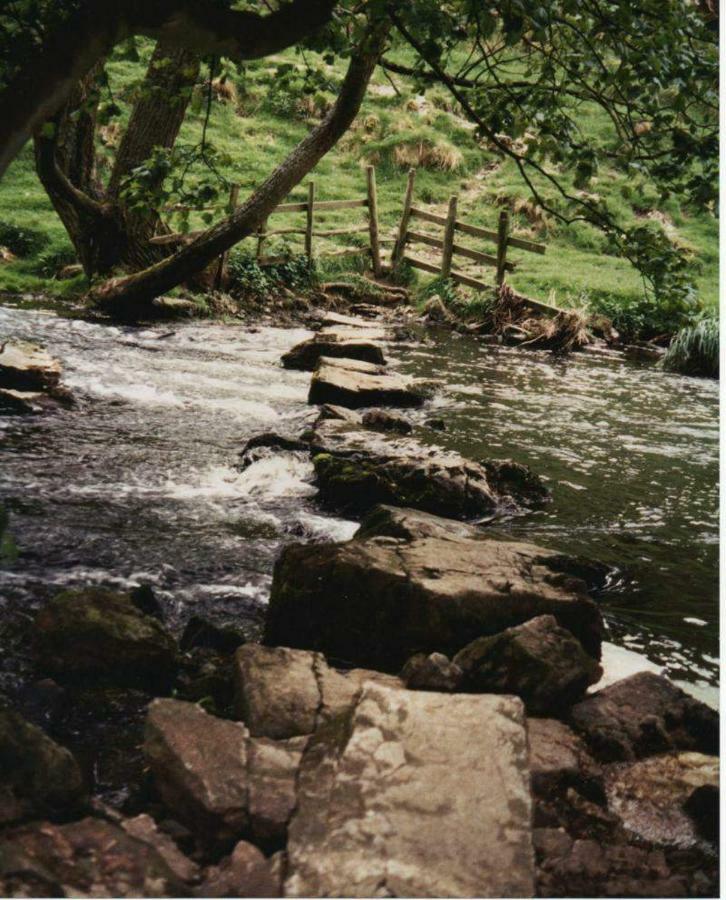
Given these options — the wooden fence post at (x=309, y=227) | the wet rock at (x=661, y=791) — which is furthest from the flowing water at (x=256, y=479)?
the wooden fence post at (x=309, y=227)

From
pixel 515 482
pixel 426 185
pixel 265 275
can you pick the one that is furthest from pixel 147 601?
pixel 426 185

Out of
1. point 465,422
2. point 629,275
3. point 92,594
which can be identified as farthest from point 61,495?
point 629,275

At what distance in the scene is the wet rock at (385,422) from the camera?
752 cm

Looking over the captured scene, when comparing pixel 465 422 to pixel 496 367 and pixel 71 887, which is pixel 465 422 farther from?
pixel 71 887

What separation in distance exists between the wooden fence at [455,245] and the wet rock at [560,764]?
13.6 metres

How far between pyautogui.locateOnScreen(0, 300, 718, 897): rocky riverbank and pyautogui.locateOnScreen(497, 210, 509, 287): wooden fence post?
13.0 meters

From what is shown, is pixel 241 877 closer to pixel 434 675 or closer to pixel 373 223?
pixel 434 675

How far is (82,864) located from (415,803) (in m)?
0.87

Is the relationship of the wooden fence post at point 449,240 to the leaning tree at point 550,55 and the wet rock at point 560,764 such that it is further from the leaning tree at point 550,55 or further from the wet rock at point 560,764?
the wet rock at point 560,764

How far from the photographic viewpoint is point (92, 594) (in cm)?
339

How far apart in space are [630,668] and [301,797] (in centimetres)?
195

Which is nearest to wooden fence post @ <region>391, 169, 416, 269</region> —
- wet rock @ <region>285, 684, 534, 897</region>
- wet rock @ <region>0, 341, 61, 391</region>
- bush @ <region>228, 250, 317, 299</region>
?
bush @ <region>228, 250, 317, 299</region>

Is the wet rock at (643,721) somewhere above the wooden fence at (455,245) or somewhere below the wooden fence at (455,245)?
below

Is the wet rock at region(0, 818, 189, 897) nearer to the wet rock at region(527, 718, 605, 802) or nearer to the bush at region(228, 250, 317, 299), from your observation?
the wet rock at region(527, 718, 605, 802)
